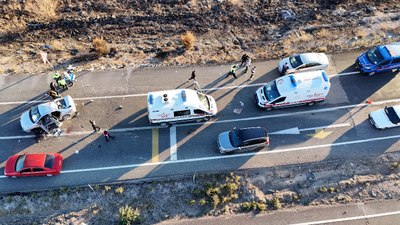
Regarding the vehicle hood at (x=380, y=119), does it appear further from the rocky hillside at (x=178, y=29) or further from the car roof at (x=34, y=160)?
the car roof at (x=34, y=160)

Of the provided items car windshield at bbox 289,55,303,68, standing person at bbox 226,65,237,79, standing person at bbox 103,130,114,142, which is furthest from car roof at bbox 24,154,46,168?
car windshield at bbox 289,55,303,68

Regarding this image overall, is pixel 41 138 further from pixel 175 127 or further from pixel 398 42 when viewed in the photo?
pixel 398 42

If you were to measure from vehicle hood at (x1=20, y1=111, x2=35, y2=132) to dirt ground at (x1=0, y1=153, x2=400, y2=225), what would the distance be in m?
4.27

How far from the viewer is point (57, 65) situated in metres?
30.1

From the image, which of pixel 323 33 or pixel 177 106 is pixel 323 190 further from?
pixel 323 33

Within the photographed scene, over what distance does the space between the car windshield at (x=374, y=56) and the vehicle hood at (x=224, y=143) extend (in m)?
12.1

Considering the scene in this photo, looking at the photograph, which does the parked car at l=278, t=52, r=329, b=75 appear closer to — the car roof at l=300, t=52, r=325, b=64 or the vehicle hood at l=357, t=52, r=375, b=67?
the car roof at l=300, t=52, r=325, b=64

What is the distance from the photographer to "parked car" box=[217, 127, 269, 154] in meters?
24.8

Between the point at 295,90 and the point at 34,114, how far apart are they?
56.0 feet

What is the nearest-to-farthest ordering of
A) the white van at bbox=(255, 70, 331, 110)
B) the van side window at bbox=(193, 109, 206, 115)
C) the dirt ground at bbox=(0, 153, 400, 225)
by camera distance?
the dirt ground at bbox=(0, 153, 400, 225), the van side window at bbox=(193, 109, 206, 115), the white van at bbox=(255, 70, 331, 110)

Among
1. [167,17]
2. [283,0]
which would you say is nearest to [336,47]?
[283,0]

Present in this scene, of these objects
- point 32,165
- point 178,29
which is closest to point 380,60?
point 178,29

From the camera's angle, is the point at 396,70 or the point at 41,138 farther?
the point at 396,70

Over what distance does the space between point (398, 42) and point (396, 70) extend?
2.82 metres
